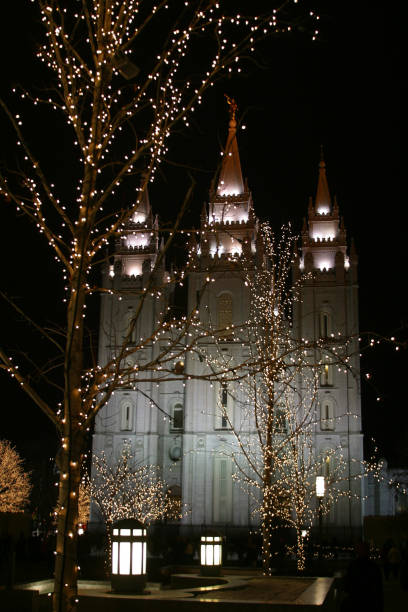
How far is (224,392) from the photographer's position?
5362cm

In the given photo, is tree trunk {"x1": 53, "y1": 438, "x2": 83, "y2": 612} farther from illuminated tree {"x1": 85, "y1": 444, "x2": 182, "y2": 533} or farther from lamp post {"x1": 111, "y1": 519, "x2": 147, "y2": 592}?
illuminated tree {"x1": 85, "y1": 444, "x2": 182, "y2": 533}

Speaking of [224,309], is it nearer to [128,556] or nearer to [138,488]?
[138,488]

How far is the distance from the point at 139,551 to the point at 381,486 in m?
66.2

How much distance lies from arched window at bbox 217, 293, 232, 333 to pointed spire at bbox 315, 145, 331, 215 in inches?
436

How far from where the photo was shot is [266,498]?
23219mm

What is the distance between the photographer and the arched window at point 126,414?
195ft

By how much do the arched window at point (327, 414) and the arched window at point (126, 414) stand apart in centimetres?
1469

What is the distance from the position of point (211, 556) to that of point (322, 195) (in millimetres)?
46251

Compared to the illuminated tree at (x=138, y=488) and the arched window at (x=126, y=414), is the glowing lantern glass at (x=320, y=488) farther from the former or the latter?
the arched window at (x=126, y=414)

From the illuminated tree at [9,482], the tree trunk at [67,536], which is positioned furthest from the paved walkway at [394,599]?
the illuminated tree at [9,482]

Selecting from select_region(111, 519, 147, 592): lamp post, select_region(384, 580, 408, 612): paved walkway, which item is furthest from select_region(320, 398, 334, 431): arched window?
select_region(111, 519, 147, 592): lamp post

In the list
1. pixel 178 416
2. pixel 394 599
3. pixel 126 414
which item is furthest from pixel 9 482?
pixel 394 599

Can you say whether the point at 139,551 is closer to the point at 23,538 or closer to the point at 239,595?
the point at 239,595

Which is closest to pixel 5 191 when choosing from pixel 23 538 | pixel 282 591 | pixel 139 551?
pixel 139 551
